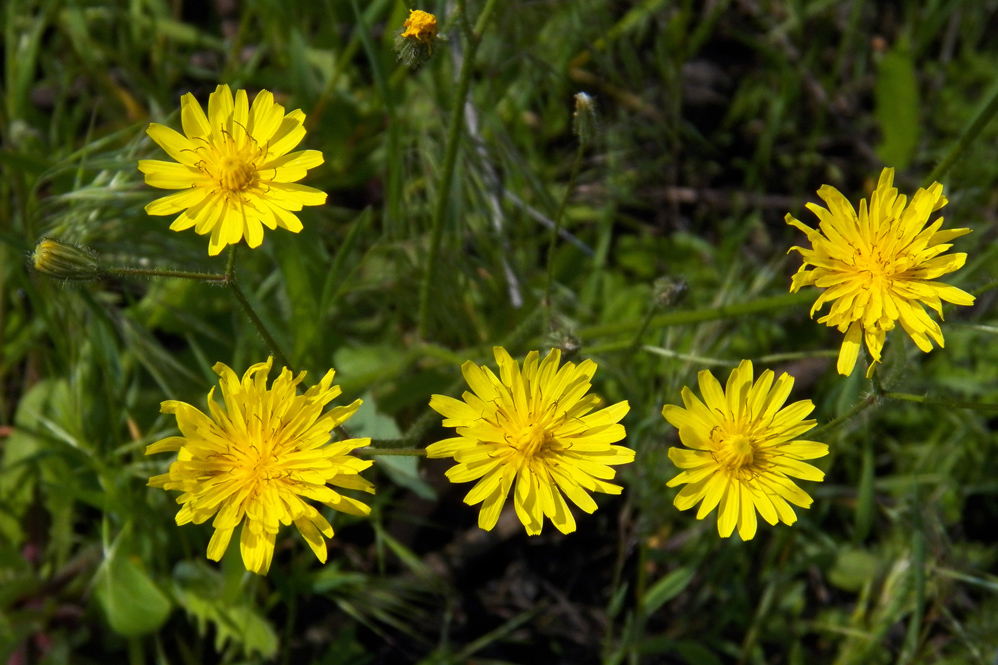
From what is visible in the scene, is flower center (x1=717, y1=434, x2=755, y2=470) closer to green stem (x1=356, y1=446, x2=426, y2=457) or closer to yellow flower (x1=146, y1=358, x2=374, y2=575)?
green stem (x1=356, y1=446, x2=426, y2=457)

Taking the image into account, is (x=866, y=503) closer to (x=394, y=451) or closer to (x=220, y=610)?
(x=394, y=451)

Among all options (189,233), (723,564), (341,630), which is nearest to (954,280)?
(723,564)

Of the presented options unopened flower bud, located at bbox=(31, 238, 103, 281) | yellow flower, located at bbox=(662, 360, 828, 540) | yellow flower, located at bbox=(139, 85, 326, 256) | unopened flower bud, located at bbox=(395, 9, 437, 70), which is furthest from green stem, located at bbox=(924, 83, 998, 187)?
unopened flower bud, located at bbox=(31, 238, 103, 281)

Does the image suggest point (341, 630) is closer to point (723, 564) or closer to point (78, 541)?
point (78, 541)

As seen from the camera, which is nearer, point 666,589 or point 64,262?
point 64,262

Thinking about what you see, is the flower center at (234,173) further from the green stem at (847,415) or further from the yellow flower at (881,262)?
the green stem at (847,415)

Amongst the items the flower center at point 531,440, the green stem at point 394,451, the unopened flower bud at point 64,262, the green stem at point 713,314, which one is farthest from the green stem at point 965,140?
the unopened flower bud at point 64,262

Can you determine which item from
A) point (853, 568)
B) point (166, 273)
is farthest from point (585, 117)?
point (853, 568)
